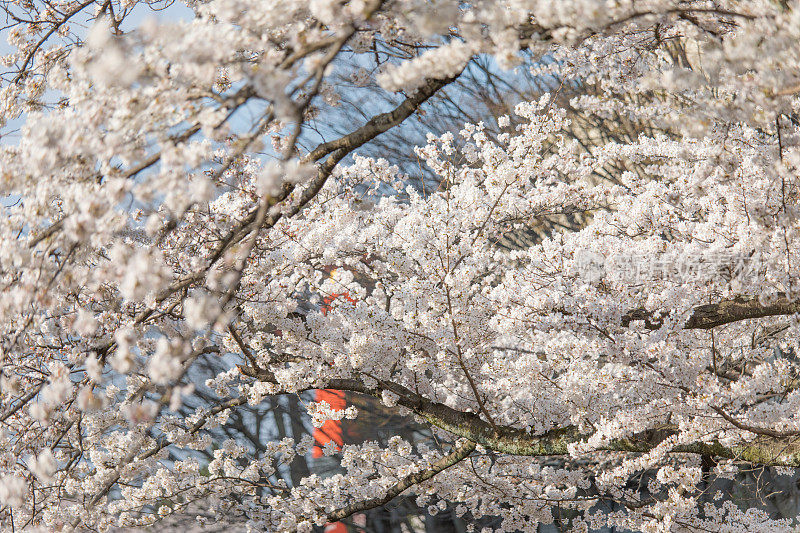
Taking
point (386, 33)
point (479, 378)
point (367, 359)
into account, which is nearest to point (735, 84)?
point (386, 33)

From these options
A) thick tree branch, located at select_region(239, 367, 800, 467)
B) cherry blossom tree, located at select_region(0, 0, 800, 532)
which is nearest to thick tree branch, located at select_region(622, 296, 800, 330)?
cherry blossom tree, located at select_region(0, 0, 800, 532)

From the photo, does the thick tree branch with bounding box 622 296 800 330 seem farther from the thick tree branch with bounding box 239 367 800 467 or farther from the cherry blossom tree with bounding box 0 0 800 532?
the thick tree branch with bounding box 239 367 800 467

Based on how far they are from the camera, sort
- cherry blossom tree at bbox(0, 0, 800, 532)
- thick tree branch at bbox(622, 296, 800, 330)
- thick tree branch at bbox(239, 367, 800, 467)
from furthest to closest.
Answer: thick tree branch at bbox(239, 367, 800, 467)
thick tree branch at bbox(622, 296, 800, 330)
cherry blossom tree at bbox(0, 0, 800, 532)

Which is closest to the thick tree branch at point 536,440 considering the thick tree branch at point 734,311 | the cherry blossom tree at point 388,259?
the cherry blossom tree at point 388,259

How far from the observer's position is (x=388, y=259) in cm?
488

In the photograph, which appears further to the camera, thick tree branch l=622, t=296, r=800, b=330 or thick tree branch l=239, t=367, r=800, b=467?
thick tree branch l=239, t=367, r=800, b=467

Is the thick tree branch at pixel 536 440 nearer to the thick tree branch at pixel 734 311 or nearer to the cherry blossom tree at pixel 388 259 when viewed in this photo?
the cherry blossom tree at pixel 388 259

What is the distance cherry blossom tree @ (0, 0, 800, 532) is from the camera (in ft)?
5.92

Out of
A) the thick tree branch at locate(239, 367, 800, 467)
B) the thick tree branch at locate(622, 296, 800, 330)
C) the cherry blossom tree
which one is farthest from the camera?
the thick tree branch at locate(239, 367, 800, 467)

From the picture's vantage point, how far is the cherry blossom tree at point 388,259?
1.80m

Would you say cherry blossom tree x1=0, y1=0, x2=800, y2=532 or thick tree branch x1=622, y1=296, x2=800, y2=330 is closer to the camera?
cherry blossom tree x1=0, y1=0, x2=800, y2=532

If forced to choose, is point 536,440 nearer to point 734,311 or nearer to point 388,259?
point 734,311

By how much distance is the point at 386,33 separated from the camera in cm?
249

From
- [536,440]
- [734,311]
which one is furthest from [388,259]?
[734,311]
